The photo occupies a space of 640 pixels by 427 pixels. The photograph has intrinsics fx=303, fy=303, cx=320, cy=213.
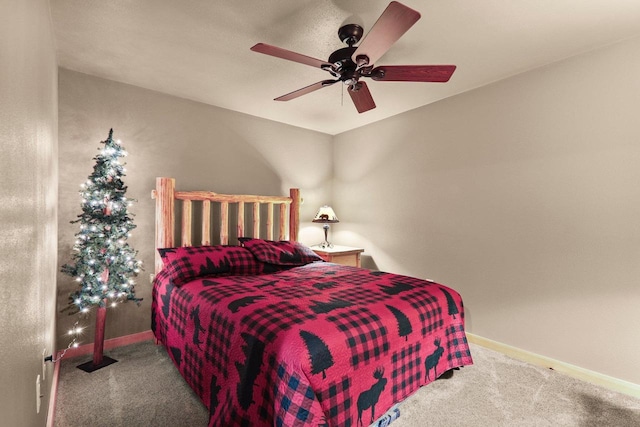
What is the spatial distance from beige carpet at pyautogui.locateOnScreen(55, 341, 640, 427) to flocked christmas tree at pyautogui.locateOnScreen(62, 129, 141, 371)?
35 cm

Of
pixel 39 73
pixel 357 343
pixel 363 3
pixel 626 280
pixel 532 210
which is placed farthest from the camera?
pixel 532 210

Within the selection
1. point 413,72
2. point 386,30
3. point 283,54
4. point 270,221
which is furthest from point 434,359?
point 270,221

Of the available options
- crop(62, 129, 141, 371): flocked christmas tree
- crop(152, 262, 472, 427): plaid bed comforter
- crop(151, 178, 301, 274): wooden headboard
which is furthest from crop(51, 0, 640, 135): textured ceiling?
crop(152, 262, 472, 427): plaid bed comforter

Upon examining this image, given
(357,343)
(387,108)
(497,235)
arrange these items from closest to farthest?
(357,343), (497,235), (387,108)

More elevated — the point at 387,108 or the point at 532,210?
the point at 387,108

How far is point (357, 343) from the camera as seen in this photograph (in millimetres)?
1526

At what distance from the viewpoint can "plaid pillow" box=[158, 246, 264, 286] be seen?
2447mm

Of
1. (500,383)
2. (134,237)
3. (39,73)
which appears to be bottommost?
(500,383)

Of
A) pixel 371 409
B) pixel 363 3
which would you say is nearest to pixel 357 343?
pixel 371 409

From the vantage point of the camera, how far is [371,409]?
156 cm

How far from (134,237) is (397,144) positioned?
3.10 meters

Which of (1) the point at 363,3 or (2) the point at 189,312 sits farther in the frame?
(2) the point at 189,312

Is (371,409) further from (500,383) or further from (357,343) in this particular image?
(500,383)

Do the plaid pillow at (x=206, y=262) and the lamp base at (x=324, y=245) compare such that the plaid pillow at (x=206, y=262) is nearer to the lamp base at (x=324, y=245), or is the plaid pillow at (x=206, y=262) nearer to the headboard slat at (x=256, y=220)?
the headboard slat at (x=256, y=220)
